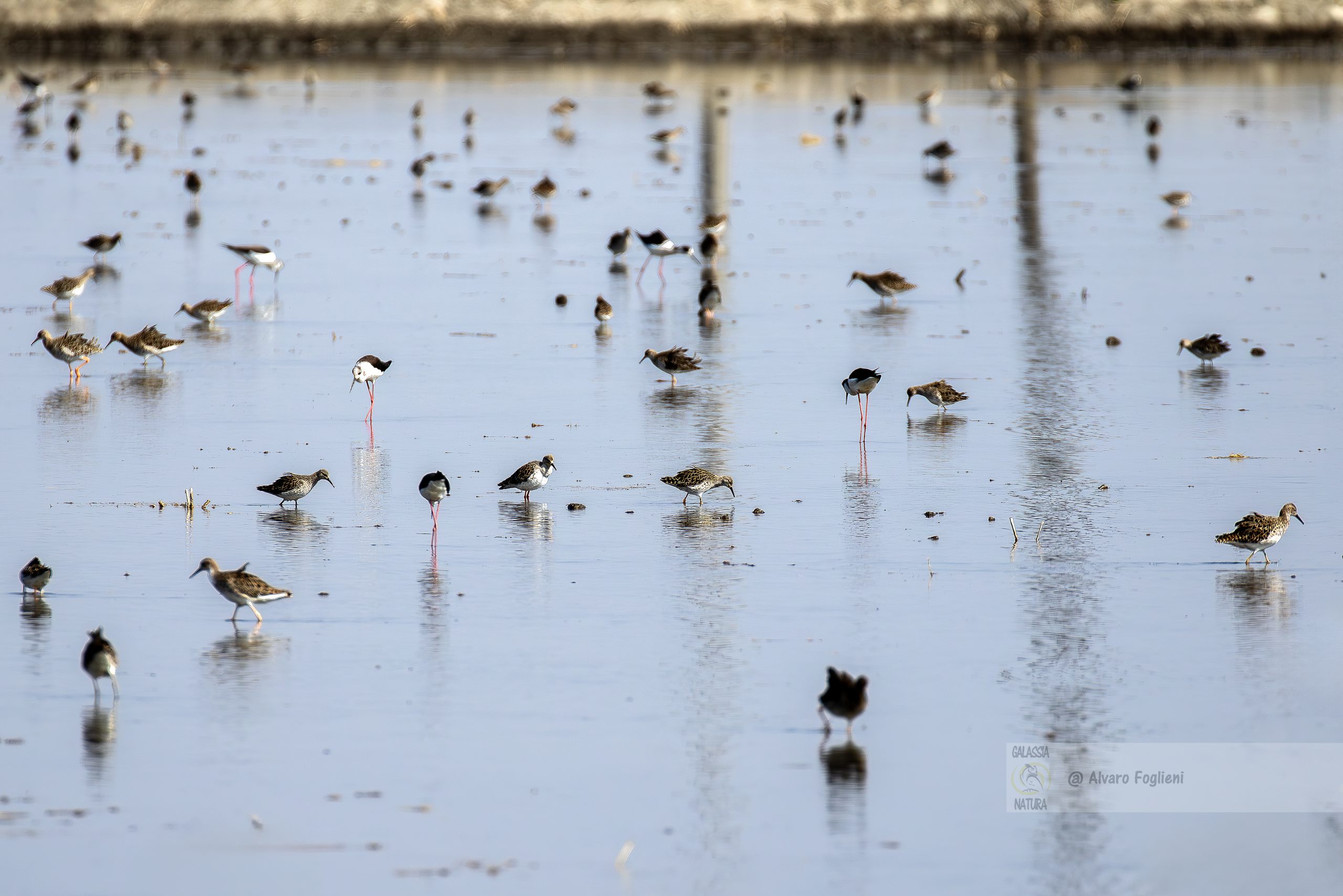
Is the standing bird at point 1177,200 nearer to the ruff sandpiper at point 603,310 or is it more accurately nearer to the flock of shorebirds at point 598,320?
the flock of shorebirds at point 598,320

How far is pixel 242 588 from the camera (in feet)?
35.1

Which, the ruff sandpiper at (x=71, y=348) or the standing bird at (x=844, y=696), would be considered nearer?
the standing bird at (x=844, y=696)

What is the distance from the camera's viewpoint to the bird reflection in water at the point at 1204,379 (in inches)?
714

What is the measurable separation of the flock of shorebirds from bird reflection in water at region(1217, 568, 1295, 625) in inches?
9.2

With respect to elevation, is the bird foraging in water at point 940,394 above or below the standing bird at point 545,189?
below

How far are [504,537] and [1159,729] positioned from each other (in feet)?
17.5

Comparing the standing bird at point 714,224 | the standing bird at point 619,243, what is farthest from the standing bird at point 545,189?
the standing bird at point 619,243

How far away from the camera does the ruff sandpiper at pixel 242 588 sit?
1069 centimetres

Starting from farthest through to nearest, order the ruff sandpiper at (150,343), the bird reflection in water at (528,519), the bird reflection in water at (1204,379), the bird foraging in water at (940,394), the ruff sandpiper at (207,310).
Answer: the ruff sandpiper at (207,310) → the ruff sandpiper at (150,343) → the bird reflection in water at (1204,379) → the bird foraging in water at (940,394) → the bird reflection in water at (528,519)

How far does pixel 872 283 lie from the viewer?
22.9 meters

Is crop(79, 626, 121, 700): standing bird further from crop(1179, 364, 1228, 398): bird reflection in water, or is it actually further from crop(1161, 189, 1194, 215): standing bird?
crop(1161, 189, 1194, 215): standing bird

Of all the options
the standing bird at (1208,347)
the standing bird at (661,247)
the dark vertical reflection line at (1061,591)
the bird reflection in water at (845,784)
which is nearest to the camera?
the dark vertical reflection line at (1061,591)

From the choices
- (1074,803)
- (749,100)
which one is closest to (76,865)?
(1074,803)

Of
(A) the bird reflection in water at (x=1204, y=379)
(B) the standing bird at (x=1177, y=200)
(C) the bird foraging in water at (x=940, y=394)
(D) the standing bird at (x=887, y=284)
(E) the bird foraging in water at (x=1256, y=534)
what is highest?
(B) the standing bird at (x=1177, y=200)
